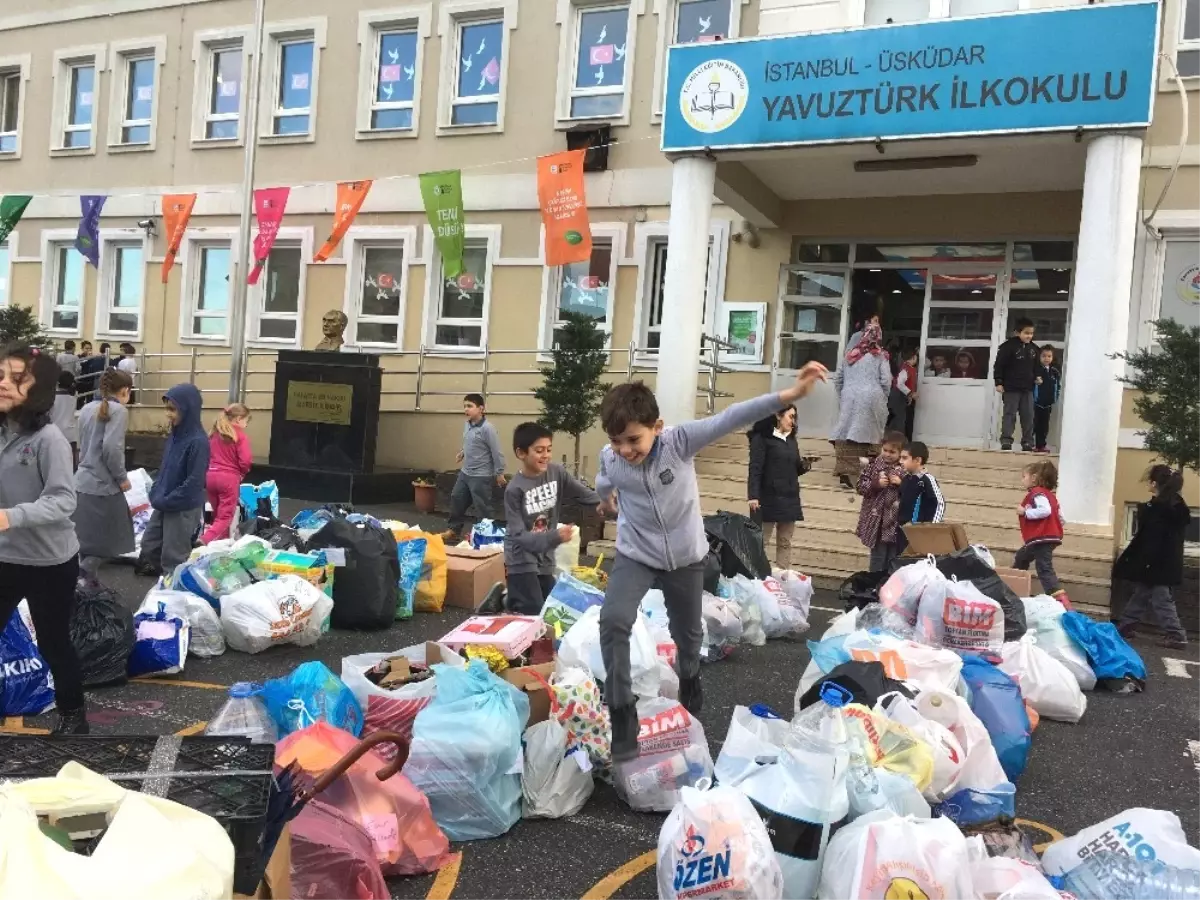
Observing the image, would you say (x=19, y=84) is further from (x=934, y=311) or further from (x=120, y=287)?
(x=934, y=311)

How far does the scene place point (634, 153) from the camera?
1417cm

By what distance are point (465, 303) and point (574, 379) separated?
391 centimetres

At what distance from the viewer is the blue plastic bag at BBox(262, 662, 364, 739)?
3.89m

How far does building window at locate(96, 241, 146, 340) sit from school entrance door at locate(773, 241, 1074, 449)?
11974mm

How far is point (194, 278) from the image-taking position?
17781 mm

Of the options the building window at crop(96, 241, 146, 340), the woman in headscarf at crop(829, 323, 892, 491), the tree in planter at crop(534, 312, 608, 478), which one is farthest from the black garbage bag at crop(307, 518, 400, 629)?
the building window at crop(96, 241, 146, 340)

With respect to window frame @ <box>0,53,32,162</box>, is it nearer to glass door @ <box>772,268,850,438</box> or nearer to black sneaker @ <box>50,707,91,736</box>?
glass door @ <box>772,268,850,438</box>

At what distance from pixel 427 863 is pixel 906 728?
1.81m

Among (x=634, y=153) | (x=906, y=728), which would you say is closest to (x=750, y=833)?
(x=906, y=728)

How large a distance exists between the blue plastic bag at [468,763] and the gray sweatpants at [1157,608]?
20.5ft

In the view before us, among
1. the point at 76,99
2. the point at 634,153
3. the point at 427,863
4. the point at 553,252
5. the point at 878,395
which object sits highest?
the point at 76,99

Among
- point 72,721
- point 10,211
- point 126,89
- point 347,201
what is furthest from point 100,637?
point 126,89

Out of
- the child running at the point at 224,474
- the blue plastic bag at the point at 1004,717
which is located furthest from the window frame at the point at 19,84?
the blue plastic bag at the point at 1004,717

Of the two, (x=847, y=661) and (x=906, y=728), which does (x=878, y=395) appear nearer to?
(x=847, y=661)
